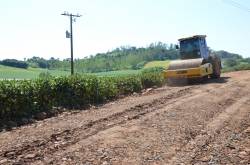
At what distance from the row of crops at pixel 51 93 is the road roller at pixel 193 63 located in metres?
3.40

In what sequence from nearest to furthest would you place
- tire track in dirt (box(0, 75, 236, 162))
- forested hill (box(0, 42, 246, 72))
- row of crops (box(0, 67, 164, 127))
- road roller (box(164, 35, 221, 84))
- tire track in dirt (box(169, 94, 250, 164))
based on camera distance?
1. tire track in dirt (box(169, 94, 250, 164))
2. tire track in dirt (box(0, 75, 236, 162))
3. row of crops (box(0, 67, 164, 127))
4. road roller (box(164, 35, 221, 84))
5. forested hill (box(0, 42, 246, 72))

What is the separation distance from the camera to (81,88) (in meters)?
17.3

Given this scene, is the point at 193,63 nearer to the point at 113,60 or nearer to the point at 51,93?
the point at 51,93

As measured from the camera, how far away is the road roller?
915 inches

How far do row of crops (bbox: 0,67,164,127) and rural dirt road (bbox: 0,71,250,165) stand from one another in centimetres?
113

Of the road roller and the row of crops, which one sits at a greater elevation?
the road roller

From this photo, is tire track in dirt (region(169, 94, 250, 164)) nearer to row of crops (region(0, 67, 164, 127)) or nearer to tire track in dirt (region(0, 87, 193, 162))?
tire track in dirt (region(0, 87, 193, 162))

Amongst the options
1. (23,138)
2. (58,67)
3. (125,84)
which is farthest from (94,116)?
(58,67)

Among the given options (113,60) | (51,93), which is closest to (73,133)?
(51,93)

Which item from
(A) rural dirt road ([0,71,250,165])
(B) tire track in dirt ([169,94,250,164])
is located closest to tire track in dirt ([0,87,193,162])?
(A) rural dirt road ([0,71,250,165])

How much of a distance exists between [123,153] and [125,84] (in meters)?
13.9

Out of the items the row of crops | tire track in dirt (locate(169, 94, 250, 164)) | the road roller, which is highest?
the road roller

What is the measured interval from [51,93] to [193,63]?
1017 cm

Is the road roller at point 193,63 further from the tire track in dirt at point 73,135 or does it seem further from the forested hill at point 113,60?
the forested hill at point 113,60
